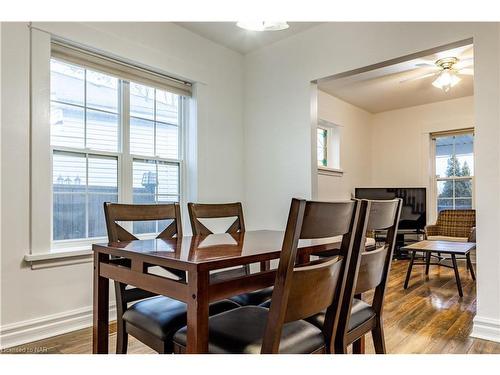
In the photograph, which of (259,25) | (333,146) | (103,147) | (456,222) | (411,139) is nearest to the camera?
(259,25)

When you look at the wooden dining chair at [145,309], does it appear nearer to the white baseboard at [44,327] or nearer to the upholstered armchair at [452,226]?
the white baseboard at [44,327]

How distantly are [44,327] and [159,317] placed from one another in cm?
144

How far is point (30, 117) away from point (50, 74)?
36cm

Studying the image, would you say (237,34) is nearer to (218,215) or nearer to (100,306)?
(218,215)

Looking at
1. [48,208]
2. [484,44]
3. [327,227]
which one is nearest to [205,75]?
[48,208]

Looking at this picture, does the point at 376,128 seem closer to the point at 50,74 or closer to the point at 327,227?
the point at 50,74

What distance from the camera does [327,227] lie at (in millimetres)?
1072

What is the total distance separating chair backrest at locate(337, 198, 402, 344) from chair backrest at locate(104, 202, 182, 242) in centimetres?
102

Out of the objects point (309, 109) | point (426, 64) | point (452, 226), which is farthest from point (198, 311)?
point (452, 226)

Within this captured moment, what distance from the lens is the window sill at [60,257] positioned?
2.28m

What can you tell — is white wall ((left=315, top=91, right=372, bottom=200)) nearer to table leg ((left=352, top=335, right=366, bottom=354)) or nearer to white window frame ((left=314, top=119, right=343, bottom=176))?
white window frame ((left=314, top=119, right=343, bottom=176))

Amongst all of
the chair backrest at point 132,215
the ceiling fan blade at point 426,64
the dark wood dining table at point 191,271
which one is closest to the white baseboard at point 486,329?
the dark wood dining table at point 191,271

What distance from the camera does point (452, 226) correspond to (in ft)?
16.6

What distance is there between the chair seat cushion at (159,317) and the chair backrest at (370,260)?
2.03 feet
